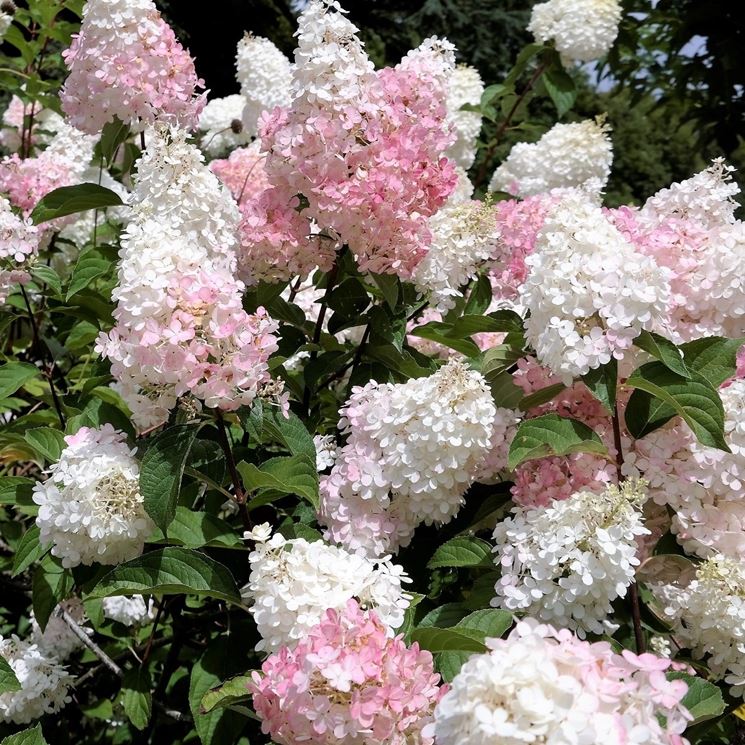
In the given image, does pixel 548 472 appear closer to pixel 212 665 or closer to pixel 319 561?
pixel 319 561

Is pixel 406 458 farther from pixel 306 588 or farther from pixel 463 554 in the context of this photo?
pixel 306 588

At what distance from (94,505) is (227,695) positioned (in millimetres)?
356

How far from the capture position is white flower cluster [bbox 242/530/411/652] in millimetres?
1172

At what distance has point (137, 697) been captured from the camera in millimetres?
1790

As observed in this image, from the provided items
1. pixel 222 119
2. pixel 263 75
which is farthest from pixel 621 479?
pixel 222 119

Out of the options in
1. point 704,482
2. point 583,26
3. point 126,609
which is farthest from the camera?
point 583,26

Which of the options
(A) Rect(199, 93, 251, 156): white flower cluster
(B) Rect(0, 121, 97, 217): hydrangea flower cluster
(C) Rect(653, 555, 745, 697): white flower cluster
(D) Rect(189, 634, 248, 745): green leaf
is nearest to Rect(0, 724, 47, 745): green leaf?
(D) Rect(189, 634, 248, 745): green leaf

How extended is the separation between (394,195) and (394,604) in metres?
0.78

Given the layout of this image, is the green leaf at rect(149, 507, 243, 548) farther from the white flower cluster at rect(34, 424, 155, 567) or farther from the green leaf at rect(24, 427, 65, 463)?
the green leaf at rect(24, 427, 65, 463)

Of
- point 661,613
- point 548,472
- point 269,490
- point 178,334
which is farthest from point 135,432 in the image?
point 661,613

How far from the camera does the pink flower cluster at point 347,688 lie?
41.4 inches

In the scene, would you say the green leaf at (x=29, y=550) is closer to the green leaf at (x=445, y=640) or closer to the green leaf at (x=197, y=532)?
the green leaf at (x=197, y=532)

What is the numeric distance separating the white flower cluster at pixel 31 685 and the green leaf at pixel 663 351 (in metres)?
1.42

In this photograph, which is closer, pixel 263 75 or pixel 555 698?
pixel 555 698
